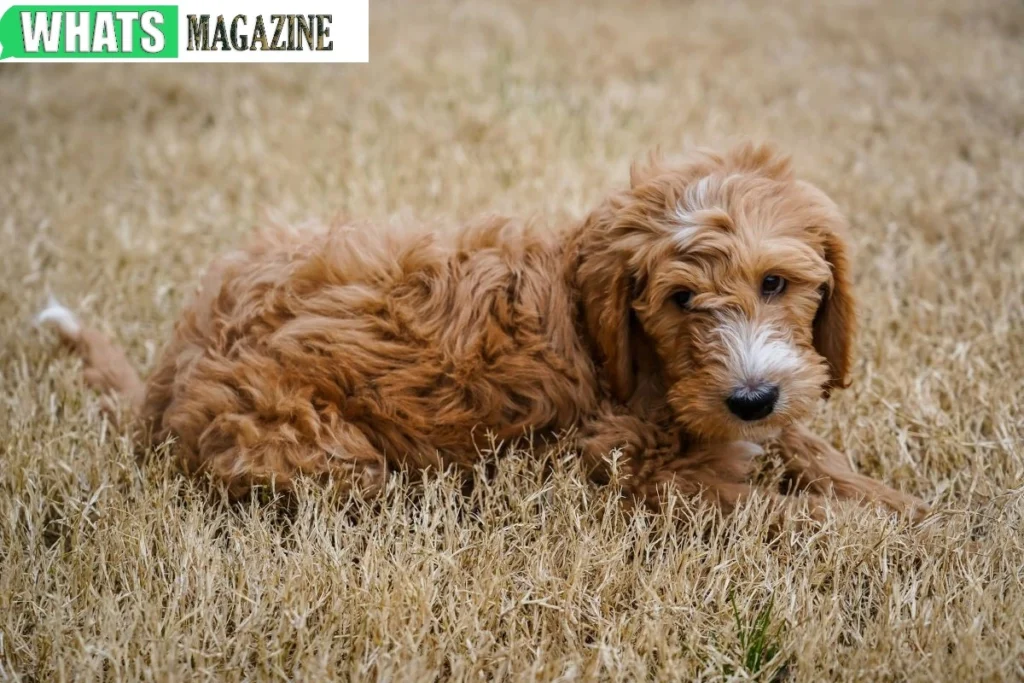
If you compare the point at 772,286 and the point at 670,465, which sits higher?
the point at 772,286

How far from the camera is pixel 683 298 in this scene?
3.04m

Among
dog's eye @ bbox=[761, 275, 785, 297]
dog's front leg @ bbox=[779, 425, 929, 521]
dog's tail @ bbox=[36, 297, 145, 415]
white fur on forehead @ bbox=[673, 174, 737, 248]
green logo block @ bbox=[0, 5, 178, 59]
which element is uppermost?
green logo block @ bbox=[0, 5, 178, 59]

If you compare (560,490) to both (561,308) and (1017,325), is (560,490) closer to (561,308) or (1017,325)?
(561,308)

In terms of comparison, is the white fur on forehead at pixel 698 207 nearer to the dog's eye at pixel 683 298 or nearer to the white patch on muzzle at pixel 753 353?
the dog's eye at pixel 683 298

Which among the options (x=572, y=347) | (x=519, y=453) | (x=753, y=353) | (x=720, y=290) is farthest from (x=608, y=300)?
(x=519, y=453)

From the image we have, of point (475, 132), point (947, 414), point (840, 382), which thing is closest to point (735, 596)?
point (840, 382)

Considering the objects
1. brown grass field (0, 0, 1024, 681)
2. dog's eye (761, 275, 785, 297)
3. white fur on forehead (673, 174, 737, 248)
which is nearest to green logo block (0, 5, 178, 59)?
brown grass field (0, 0, 1024, 681)

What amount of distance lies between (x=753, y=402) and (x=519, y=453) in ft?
2.55

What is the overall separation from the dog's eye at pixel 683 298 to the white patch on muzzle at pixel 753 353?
117mm

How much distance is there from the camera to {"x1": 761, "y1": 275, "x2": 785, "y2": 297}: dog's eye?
3.01m

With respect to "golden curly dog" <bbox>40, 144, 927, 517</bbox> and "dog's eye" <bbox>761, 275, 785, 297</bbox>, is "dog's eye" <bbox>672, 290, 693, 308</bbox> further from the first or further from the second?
"dog's eye" <bbox>761, 275, 785, 297</bbox>

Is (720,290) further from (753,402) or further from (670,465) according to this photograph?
(670,465)

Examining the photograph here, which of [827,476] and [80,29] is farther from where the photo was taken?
[80,29]

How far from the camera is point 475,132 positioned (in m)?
6.44
